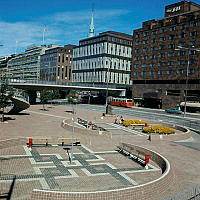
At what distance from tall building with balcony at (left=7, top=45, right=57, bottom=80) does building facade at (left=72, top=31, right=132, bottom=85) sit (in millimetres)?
47575

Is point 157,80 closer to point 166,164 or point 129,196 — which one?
point 166,164

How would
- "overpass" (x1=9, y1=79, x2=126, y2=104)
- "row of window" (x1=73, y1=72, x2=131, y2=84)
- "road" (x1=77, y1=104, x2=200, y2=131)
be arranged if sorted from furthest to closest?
"row of window" (x1=73, y1=72, x2=131, y2=84) → "overpass" (x1=9, y1=79, x2=126, y2=104) → "road" (x1=77, y1=104, x2=200, y2=131)

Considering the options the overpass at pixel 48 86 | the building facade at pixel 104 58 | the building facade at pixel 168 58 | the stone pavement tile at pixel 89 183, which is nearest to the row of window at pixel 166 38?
the building facade at pixel 168 58

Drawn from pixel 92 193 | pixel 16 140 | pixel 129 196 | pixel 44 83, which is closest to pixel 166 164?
pixel 129 196

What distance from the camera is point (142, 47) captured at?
87.9 meters

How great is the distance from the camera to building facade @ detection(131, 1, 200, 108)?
70725mm

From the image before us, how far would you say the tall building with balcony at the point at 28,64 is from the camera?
547 feet

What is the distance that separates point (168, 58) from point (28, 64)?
126276mm

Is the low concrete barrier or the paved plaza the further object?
the paved plaza

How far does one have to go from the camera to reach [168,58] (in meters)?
77.9

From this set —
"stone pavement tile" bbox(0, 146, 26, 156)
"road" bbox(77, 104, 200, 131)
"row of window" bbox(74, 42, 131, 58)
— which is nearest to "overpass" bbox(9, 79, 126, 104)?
"road" bbox(77, 104, 200, 131)

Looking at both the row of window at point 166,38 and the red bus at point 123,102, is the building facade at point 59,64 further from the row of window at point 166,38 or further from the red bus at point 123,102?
the red bus at point 123,102

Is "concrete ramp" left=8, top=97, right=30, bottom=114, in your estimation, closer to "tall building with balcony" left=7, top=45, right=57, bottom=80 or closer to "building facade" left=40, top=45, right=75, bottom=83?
"building facade" left=40, top=45, right=75, bottom=83

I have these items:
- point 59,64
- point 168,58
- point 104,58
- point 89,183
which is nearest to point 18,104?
point 89,183
